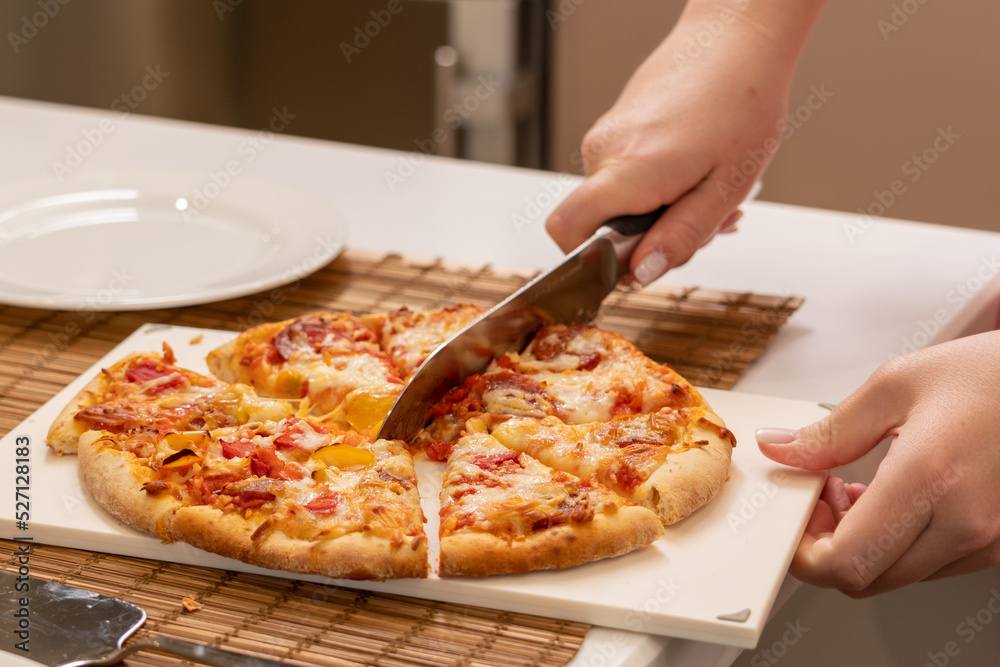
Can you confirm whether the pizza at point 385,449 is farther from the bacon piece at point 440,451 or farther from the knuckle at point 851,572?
the knuckle at point 851,572

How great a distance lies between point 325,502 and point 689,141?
102cm

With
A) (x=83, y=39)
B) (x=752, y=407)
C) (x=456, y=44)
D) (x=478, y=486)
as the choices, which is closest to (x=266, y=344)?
(x=478, y=486)

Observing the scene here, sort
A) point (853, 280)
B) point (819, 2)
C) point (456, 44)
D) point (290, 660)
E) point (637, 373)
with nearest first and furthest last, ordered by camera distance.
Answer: point (290, 660) < point (637, 373) < point (819, 2) < point (853, 280) < point (456, 44)

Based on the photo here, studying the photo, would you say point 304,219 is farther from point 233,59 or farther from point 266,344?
point 233,59

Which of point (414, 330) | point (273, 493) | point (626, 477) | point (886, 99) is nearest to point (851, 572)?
point (626, 477)

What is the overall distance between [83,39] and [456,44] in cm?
192

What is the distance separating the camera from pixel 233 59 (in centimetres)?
521

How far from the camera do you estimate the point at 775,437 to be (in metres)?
1.52

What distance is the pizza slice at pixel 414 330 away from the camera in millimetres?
1764

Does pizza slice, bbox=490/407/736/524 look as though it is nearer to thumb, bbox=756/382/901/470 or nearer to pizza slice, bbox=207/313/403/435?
thumb, bbox=756/382/901/470

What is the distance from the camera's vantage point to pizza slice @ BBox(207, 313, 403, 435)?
163cm

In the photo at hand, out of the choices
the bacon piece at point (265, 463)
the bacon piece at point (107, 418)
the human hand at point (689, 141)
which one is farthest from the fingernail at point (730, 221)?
the bacon piece at point (107, 418)

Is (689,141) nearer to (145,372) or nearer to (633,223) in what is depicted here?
(633,223)

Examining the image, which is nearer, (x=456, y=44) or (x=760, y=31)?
(x=760, y=31)
